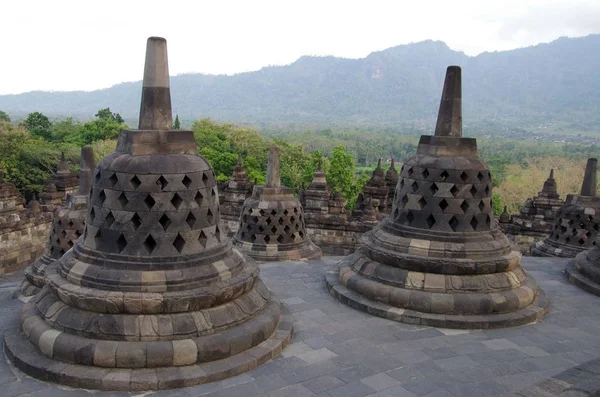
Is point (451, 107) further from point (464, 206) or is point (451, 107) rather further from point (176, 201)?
point (176, 201)

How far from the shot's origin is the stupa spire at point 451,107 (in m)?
7.04

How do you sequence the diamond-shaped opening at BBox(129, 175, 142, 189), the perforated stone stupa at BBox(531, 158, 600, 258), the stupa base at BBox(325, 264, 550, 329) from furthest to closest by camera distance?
the perforated stone stupa at BBox(531, 158, 600, 258), the stupa base at BBox(325, 264, 550, 329), the diamond-shaped opening at BBox(129, 175, 142, 189)

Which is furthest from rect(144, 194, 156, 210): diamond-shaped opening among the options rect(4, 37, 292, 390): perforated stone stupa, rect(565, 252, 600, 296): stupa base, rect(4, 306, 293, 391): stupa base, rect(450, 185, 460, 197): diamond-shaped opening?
rect(565, 252, 600, 296): stupa base

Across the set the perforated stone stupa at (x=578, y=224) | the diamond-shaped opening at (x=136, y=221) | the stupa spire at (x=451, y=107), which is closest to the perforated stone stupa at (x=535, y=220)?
the perforated stone stupa at (x=578, y=224)

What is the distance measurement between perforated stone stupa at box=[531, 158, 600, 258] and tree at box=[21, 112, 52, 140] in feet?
172

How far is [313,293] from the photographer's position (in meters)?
7.57

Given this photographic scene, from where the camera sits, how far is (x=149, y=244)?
5.17 m

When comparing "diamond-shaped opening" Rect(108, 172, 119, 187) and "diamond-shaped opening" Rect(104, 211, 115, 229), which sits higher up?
"diamond-shaped opening" Rect(108, 172, 119, 187)

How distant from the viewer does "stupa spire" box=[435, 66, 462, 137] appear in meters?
7.04

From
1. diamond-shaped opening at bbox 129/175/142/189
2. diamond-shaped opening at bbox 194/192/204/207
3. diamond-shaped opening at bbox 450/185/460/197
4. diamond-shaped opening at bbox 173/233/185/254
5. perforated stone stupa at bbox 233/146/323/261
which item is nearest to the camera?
diamond-shaped opening at bbox 129/175/142/189

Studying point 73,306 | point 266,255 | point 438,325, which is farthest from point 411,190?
point 266,255

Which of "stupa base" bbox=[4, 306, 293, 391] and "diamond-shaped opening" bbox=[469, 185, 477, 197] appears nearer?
"stupa base" bbox=[4, 306, 293, 391]

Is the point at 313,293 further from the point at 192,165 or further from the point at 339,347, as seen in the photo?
the point at 192,165

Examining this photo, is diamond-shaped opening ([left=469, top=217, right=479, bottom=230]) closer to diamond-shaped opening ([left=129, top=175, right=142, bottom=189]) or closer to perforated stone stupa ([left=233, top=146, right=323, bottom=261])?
diamond-shaped opening ([left=129, top=175, right=142, bottom=189])
